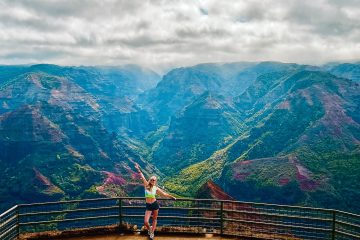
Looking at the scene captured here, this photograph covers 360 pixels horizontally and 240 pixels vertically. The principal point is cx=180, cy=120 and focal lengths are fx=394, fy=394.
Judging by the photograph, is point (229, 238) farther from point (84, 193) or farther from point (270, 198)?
point (84, 193)

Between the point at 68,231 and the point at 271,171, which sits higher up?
the point at 68,231

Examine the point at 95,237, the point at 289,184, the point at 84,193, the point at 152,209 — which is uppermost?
the point at 152,209

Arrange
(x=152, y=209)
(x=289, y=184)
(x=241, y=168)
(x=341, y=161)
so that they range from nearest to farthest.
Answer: (x=152, y=209), (x=289, y=184), (x=341, y=161), (x=241, y=168)

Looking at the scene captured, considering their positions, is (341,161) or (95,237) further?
(341,161)

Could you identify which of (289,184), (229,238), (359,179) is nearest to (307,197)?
(289,184)

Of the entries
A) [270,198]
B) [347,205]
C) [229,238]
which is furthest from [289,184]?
[229,238]

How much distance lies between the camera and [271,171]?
18338 cm

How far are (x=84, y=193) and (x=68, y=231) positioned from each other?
187 metres

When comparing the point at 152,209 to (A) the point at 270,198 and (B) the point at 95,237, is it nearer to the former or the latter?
(B) the point at 95,237

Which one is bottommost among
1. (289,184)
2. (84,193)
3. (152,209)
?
(84,193)

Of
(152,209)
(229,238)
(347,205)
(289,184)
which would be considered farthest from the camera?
(289,184)

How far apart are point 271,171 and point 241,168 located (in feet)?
60.6

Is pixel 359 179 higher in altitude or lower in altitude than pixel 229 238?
lower

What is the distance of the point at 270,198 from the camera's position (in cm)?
17000
